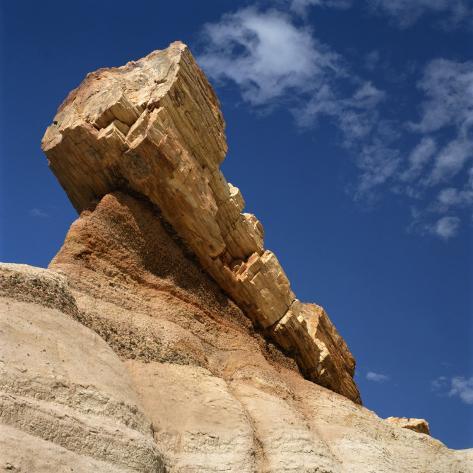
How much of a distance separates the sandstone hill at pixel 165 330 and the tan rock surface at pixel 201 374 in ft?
0.20

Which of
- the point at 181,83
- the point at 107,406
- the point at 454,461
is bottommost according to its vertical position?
the point at 107,406

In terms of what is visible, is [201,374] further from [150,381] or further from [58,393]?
[58,393]

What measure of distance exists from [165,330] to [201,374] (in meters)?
1.95

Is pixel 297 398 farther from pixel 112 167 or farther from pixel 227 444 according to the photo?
pixel 112 167

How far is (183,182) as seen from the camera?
2828 cm

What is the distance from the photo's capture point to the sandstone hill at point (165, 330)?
1797 cm

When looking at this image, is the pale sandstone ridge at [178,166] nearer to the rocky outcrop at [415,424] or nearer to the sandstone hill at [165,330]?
the sandstone hill at [165,330]

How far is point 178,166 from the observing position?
2812 centimetres

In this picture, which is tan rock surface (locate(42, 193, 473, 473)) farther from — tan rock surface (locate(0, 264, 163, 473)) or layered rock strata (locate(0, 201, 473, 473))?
tan rock surface (locate(0, 264, 163, 473))

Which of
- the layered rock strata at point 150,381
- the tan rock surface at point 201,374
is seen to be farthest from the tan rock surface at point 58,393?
the tan rock surface at point 201,374

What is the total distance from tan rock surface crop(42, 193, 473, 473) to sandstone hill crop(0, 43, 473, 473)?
0.06 meters

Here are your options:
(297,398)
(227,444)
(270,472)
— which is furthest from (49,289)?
(297,398)

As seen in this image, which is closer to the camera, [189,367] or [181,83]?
[189,367]

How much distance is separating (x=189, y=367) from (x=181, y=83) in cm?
1110
